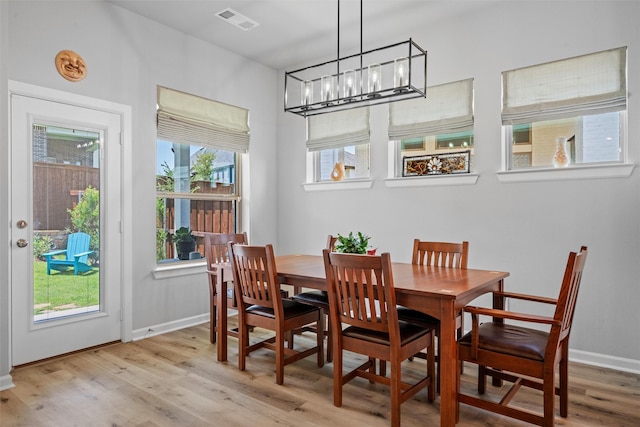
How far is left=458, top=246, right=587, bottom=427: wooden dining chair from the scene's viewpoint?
1.99 metres

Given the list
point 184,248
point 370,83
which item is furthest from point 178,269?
point 370,83

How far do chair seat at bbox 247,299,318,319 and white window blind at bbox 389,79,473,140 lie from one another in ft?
6.89

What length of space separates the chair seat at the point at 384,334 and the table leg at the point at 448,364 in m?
0.22

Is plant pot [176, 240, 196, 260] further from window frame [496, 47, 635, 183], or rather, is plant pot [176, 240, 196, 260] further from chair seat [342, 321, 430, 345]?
window frame [496, 47, 635, 183]

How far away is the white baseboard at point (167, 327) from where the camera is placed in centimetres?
381

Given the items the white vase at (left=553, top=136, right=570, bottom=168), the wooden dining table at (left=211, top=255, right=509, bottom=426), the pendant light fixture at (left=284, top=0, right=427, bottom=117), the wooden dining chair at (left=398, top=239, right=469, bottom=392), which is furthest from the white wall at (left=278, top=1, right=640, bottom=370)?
the wooden dining table at (left=211, top=255, right=509, bottom=426)

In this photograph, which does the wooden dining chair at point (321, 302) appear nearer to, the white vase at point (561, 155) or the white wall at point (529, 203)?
the white wall at point (529, 203)

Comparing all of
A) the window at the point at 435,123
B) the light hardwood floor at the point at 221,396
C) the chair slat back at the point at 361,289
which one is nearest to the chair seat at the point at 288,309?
the light hardwood floor at the point at 221,396

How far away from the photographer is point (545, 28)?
341 centimetres

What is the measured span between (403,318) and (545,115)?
2.08 meters

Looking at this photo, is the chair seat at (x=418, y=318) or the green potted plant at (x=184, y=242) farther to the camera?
the green potted plant at (x=184, y=242)

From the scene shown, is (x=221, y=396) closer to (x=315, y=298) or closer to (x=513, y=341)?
(x=315, y=298)

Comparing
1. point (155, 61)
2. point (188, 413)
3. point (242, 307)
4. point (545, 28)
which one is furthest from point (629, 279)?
point (155, 61)

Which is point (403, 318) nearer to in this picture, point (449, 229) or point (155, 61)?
point (449, 229)
